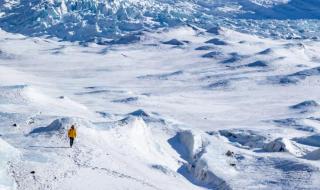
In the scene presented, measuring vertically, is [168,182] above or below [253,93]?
above

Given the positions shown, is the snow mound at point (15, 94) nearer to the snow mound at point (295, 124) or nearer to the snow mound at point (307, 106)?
the snow mound at point (295, 124)

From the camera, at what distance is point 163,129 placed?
206 feet

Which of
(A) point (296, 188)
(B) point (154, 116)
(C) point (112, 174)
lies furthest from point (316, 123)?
(C) point (112, 174)

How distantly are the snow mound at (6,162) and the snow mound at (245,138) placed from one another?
32994mm

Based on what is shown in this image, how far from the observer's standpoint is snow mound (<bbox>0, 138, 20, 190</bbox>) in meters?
32.2

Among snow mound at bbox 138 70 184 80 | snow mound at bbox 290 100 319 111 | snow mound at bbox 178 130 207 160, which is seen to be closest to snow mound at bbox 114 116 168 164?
snow mound at bbox 178 130 207 160

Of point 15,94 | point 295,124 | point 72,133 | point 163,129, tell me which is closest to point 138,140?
point 72,133

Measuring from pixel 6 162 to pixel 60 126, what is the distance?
9.35 m

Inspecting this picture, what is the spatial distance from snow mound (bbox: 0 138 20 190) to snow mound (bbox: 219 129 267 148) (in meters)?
33.0

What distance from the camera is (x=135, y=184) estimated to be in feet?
119

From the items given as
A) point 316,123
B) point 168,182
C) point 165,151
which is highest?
point 168,182

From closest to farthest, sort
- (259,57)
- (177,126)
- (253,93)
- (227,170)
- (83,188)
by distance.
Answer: (83,188) < (227,170) < (177,126) < (253,93) < (259,57)

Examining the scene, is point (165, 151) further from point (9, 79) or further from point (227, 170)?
point (9, 79)

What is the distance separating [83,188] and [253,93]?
98.7m
